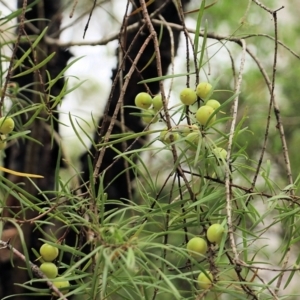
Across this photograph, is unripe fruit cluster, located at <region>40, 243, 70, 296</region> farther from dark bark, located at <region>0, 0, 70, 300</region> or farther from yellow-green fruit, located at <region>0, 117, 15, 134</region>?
dark bark, located at <region>0, 0, 70, 300</region>

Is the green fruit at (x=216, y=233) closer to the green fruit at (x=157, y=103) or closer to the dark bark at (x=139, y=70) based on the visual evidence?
the green fruit at (x=157, y=103)

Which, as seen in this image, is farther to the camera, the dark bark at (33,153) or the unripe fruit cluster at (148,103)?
the dark bark at (33,153)

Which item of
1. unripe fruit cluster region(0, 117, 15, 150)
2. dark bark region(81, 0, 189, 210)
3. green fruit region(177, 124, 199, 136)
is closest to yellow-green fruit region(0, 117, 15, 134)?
unripe fruit cluster region(0, 117, 15, 150)

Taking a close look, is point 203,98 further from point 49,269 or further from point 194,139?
point 49,269

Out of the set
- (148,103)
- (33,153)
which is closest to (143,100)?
(148,103)

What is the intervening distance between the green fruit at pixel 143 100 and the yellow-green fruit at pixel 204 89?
0.05 metres

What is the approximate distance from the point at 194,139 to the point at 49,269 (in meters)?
0.11

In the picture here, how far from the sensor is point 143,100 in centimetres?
40

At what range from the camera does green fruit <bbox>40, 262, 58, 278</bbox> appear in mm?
346

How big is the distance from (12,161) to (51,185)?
0.07 metres

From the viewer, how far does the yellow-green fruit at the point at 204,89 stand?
1.18 feet

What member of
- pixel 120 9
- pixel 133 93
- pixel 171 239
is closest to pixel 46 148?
pixel 133 93

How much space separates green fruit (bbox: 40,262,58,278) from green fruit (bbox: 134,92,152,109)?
123 mm

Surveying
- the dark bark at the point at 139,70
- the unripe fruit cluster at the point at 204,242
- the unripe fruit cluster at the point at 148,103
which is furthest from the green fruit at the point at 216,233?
the dark bark at the point at 139,70
